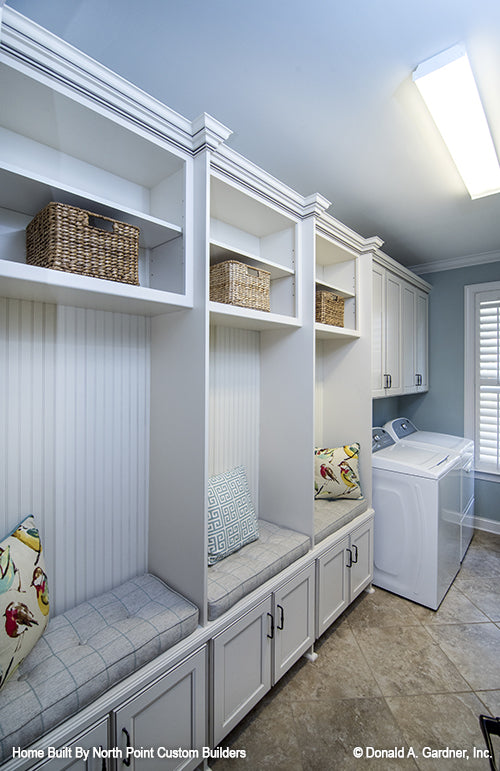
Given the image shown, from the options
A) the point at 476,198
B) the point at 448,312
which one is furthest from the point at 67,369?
the point at 448,312

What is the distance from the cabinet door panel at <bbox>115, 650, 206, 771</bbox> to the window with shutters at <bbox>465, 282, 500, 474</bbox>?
336cm

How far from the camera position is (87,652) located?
44.5 inches

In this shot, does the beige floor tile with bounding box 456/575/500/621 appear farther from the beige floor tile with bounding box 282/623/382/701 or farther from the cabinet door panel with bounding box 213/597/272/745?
the cabinet door panel with bounding box 213/597/272/745

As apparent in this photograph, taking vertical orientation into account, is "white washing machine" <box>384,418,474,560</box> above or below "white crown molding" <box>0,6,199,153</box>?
below

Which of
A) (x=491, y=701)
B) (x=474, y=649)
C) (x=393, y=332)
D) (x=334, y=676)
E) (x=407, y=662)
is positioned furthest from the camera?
(x=393, y=332)

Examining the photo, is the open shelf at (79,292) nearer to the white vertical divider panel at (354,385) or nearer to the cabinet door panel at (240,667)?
the cabinet door panel at (240,667)

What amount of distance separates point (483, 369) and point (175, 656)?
361cm

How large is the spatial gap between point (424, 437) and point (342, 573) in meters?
A: 1.81

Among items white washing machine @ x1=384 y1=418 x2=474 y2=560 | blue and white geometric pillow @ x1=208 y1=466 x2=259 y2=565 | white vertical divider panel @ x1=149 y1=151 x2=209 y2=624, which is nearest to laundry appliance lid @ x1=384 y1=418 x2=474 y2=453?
white washing machine @ x1=384 y1=418 x2=474 y2=560

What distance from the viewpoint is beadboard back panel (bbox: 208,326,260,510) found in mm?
1923

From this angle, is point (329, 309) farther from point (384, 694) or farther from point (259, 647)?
point (384, 694)

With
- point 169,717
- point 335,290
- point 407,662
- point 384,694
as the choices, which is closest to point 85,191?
point 335,290

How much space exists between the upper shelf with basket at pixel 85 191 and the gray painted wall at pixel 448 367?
269cm

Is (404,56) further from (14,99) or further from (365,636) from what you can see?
(365,636)
